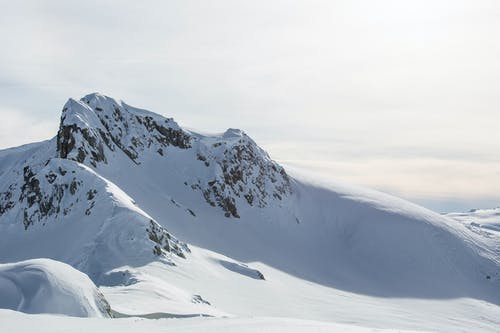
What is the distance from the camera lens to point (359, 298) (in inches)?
2603

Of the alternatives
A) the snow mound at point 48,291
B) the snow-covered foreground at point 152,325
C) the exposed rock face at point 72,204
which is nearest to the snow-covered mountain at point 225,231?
the exposed rock face at point 72,204

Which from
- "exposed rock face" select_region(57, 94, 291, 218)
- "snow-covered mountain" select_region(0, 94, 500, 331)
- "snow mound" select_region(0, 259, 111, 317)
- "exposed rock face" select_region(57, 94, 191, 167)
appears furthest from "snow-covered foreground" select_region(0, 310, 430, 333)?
"exposed rock face" select_region(57, 94, 291, 218)

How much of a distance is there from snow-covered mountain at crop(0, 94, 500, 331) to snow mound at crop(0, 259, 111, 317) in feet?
31.9

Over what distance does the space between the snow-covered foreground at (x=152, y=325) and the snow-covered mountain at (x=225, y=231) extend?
13.1 meters

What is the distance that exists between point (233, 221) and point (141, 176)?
14.8 metres

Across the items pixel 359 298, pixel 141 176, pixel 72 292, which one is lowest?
pixel 359 298

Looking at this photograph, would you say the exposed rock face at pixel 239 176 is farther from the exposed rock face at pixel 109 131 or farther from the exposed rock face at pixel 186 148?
the exposed rock face at pixel 109 131

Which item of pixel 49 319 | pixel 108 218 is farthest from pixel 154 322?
pixel 108 218

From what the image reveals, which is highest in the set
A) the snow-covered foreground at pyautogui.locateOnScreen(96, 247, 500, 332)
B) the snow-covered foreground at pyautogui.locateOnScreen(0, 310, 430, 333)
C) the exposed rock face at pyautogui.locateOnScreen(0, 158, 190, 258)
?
the exposed rock face at pyautogui.locateOnScreen(0, 158, 190, 258)

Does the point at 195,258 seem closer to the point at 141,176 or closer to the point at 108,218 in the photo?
the point at 108,218

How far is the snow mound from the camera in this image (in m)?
17.1

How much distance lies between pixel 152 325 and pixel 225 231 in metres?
62.1

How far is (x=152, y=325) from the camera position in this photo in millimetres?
15172

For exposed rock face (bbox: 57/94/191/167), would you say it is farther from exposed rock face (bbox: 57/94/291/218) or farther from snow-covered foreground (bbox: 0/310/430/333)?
snow-covered foreground (bbox: 0/310/430/333)
